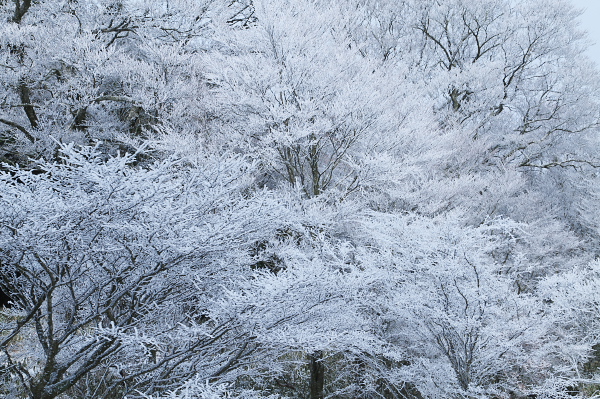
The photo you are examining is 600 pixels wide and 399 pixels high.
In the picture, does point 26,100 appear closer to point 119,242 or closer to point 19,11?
point 19,11

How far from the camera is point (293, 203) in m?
6.23

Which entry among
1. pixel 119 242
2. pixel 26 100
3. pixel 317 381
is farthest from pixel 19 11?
pixel 317 381

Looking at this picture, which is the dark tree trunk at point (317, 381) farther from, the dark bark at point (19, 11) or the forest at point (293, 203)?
the dark bark at point (19, 11)

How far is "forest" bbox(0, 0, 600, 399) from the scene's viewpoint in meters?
3.23

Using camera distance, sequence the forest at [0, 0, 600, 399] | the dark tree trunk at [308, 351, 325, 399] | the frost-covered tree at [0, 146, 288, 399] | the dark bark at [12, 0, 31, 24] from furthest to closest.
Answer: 1. the dark bark at [12, 0, 31, 24]
2. the dark tree trunk at [308, 351, 325, 399]
3. the forest at [0, 0, 600, 399]
4. the frost-covered tree at [0, 146, 288, 399]

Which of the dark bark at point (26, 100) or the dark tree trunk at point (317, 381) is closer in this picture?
the dark tree trunk at point (317, 381)

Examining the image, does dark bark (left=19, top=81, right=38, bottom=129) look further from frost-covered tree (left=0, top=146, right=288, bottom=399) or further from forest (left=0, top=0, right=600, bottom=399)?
frost-covered tree (left=0, top=146, right=288, bottom=399)

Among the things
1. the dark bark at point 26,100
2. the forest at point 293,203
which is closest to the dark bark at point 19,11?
the forest at point 293,203

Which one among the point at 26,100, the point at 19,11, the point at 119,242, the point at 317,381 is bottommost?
the point at 317,381

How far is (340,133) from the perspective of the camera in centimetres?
687

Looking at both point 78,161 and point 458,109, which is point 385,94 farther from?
point 78,161

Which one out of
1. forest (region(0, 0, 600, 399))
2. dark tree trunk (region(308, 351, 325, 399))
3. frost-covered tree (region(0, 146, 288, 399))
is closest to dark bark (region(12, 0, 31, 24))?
Result: forest (region(0, 0, 600, 399))

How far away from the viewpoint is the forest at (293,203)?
10.6 ft

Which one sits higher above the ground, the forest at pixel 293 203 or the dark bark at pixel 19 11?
the dark bark at pixel 19 11
